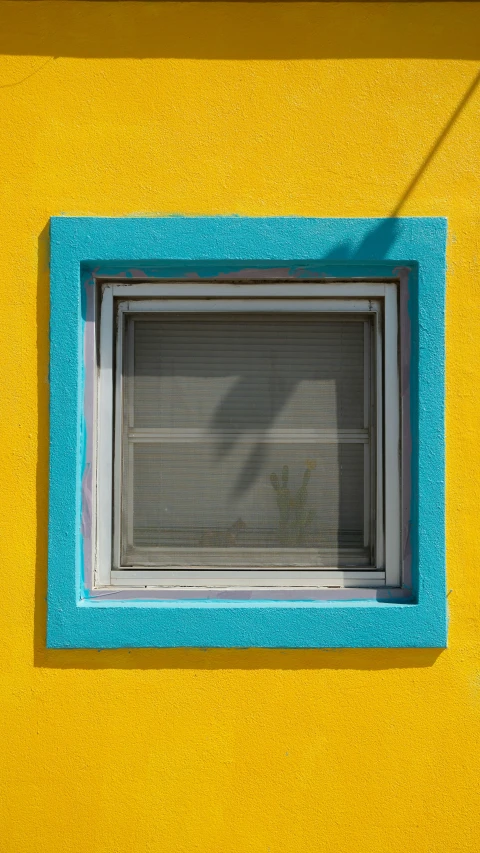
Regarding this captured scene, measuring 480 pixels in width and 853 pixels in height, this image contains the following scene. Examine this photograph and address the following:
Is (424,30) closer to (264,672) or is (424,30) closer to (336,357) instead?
(336,357)

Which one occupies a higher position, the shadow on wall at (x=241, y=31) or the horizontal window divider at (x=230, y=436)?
the shadow on wall at (x=241, y=31)

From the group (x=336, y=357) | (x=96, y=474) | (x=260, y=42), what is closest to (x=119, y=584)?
(x=96, y=474)

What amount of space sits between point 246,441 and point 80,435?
1.84 feet

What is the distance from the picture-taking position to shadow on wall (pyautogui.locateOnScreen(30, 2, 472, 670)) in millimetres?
2232

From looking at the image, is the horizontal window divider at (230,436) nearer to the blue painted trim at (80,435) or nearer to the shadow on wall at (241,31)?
the blue painted trim at (80,435)

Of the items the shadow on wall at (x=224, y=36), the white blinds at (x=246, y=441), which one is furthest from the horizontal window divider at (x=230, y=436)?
the shadow on wall at (x=224, y=36)

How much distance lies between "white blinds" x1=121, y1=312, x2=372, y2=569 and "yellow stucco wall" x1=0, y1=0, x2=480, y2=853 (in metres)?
0.31

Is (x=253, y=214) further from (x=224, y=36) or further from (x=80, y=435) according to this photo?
(x=80, y=435)

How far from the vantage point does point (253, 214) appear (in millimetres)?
2225

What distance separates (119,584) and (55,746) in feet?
1.78

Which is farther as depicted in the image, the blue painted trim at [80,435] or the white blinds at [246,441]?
the white blinds at [246,441]

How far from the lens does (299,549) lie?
7.71 feet

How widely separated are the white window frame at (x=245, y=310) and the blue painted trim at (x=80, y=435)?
91 millimetres

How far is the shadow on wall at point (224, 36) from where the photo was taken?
7.32 feet
